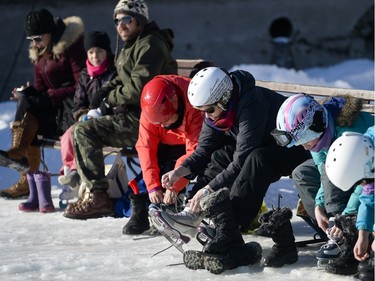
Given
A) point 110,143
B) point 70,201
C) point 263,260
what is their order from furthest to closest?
point 70,201
point 110,143
point 263,260

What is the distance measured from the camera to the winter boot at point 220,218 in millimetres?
5980

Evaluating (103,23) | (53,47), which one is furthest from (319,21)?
(53,47)

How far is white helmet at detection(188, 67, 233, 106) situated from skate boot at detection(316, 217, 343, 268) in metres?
1.07

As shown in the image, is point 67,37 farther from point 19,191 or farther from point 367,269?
point 367,269

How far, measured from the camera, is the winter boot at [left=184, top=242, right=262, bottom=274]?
19.4 feet

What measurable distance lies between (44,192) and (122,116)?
97 cm

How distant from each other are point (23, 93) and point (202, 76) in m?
3.13

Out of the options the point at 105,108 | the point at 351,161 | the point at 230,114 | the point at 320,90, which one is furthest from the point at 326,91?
the point at 351,161

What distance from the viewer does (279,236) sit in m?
5.96

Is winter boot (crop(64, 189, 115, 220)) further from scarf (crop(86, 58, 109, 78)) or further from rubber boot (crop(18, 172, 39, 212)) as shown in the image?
scarf (crop(86, 58, 109, 78))

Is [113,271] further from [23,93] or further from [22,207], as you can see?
[23,93]

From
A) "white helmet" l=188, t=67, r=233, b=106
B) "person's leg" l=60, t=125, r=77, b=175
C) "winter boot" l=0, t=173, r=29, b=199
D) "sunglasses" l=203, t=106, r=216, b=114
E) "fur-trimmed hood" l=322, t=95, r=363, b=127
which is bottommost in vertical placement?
"winter boot" l=0, t=173, r=29, b=199

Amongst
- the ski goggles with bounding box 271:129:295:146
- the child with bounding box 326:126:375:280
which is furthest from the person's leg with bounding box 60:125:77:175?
the child with bounding box 326:126:375:280

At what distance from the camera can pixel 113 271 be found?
6.16 metres
